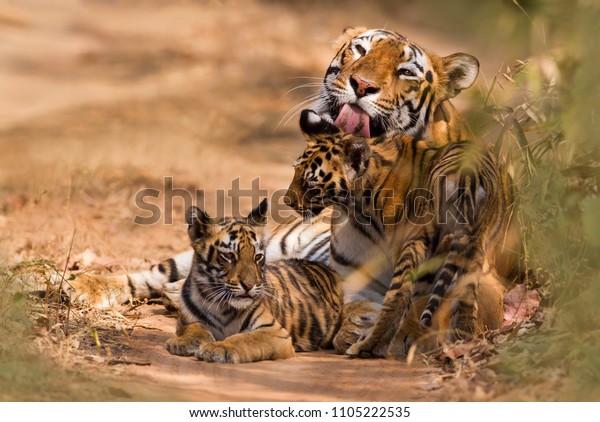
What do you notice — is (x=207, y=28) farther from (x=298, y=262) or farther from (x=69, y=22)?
(x=298, y=262)

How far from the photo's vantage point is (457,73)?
6496mm

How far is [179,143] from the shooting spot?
12.1 m

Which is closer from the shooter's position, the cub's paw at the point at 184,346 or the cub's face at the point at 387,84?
the cub's paw at the point at 184,346

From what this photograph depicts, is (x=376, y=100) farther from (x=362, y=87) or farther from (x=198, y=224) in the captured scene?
(x=198, y=224)

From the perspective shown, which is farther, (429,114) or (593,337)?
(429,114)

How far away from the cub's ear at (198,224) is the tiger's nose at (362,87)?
55.4 inches

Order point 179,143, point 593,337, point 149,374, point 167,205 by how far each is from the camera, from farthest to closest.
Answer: point 179,143
point 167,205
point 149,374
point 593,337

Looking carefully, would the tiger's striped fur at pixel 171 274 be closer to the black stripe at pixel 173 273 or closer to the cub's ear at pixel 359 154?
the black stripe at pixel 173 273

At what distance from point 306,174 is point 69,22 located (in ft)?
33.1

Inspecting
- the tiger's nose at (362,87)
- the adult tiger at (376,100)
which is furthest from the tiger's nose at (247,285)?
the tiger's nose at (362,87)

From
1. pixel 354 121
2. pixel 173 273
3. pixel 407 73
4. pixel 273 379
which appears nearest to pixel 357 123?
pixel 354 121

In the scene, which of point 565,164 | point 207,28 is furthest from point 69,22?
point 565,164

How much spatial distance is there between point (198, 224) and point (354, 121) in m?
1.40

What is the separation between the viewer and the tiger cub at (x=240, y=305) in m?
5.10
